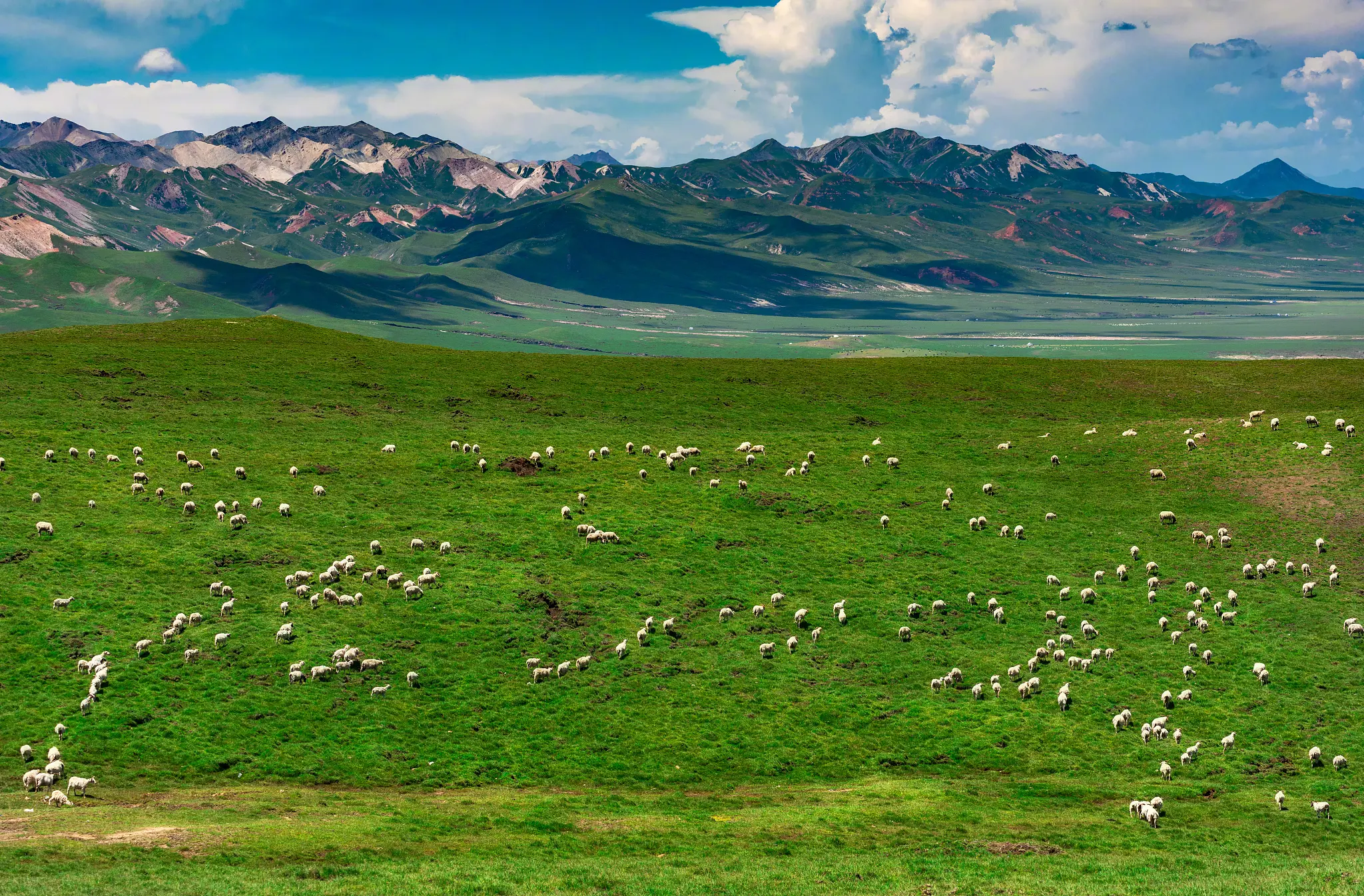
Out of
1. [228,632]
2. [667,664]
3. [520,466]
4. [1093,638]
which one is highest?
[520,466]

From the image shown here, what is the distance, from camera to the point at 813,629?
48562 mm

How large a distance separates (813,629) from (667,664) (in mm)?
7957

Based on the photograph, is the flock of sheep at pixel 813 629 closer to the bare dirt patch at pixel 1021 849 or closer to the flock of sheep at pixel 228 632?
the flock of sheep at pixel 228 632

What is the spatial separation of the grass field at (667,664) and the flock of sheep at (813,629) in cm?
53

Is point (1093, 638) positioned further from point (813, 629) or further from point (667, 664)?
point (667, 664)

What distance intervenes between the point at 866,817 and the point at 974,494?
124ft

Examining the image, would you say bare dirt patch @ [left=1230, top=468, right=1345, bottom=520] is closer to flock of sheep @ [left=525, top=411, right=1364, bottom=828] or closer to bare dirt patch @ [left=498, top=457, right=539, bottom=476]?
flock of sheep @ [left=525, top=411, right=1364, bottom=828]

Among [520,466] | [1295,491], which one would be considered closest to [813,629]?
[520,466]

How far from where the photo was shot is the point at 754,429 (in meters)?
88.9

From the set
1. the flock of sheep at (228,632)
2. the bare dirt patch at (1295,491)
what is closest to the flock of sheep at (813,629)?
the flock of sheep at (228,632)

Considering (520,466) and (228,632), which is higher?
(520,466)

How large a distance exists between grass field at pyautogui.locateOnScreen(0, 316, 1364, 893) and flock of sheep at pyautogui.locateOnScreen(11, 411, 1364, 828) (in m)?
0.53

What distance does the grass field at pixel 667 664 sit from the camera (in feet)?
100

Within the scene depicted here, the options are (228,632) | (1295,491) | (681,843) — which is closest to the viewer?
(681,843)
